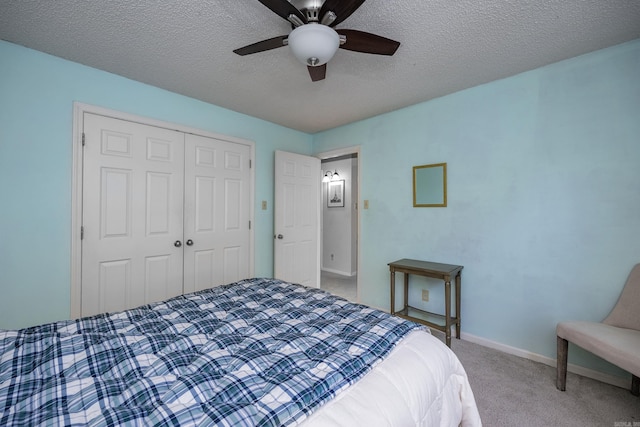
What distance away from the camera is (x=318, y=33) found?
Result: 1.33 metres

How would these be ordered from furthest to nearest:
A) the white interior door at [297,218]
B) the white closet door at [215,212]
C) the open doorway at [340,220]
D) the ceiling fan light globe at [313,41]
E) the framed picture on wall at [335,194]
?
the framed picture on wall at [335,194] < the open doorway at [340,220] < the white interior door at [297,218] < the white closet door at [215,212] < the ceiling fan light globe at [313,41]

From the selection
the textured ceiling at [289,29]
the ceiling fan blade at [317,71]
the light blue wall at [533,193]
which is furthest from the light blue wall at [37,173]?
the light blue wall at [533,193]

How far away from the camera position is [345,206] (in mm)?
5215

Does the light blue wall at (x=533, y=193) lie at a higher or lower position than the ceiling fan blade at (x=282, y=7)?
lower

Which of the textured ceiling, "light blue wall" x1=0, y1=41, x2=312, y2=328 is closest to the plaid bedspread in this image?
"light blue wall" x1=0, y1=41, x2=312, y2=328

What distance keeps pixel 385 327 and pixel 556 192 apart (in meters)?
1.87

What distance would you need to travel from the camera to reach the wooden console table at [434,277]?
233 cm

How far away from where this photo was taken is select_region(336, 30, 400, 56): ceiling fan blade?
144cm

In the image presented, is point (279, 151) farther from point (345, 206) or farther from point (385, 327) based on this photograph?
point (385, 327)

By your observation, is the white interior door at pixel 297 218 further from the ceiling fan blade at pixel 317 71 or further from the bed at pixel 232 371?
the bed at pixel 232 371

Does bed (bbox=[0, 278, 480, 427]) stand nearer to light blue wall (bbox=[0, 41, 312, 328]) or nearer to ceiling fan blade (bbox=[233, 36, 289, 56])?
light blue wall (bbox=[0, 41, 312, 328])

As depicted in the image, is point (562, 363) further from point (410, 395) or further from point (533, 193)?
point (410, 395)

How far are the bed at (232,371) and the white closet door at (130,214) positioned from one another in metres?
1.10

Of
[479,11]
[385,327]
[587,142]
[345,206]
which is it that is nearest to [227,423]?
[385,327]
